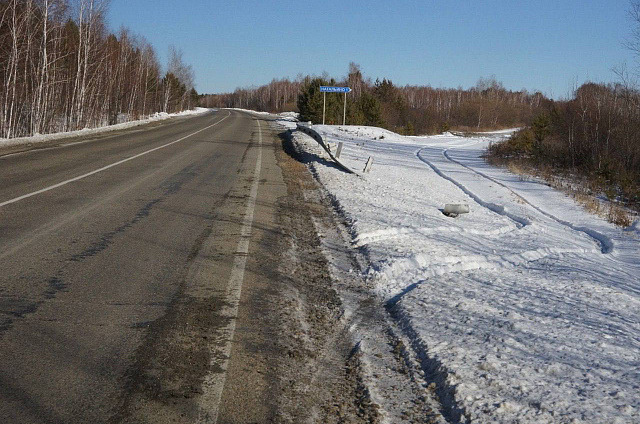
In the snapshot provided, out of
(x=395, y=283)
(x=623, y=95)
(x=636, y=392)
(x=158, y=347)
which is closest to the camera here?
(x=636, y=392)

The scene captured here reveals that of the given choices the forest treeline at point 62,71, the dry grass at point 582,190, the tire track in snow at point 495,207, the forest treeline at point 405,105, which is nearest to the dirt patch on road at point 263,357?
the tire track in snow at point 495,207

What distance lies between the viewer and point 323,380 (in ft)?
12.6

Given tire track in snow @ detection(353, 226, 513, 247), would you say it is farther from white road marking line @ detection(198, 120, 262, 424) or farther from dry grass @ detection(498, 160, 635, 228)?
dry grass @ detection(498, 160, 635, 228)

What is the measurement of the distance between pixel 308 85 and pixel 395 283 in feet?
184

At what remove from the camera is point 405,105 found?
3201 inches

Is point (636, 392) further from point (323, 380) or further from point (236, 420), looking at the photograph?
point (236, 420)

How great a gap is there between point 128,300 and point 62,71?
41635 mm

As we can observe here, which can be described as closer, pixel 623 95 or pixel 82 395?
pixel 82 395

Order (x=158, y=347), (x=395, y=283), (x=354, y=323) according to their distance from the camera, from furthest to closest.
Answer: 1. (x=395, y=283)
2. (x=354, y=323)
3. (x=158, y=347)

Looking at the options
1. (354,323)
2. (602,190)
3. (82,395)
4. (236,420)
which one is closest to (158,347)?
(82,395)

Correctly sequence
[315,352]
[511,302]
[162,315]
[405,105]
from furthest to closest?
[405,105] < [511,302] < [162,315] < [315,352]

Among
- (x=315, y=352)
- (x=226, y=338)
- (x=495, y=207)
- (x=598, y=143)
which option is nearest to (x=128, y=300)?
(x=226, y=338)

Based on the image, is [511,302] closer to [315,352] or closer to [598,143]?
[315,352]

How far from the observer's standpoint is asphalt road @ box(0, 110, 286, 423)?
135 inches
